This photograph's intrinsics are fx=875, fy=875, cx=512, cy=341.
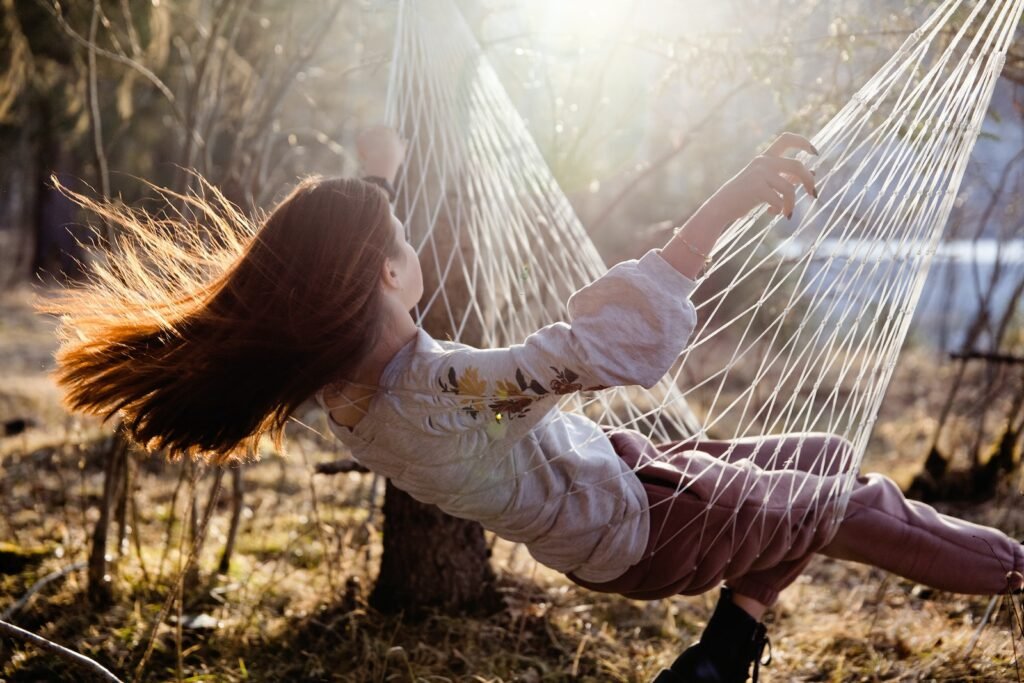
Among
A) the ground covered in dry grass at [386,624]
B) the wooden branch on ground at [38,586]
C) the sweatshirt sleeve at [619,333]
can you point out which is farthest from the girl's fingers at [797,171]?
the wooden branch on ground at [38,586]

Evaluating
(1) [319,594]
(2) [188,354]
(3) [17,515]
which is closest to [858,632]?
(1) [319,594]

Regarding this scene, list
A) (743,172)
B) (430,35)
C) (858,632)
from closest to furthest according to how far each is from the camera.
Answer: (743,172), (430,35), (858,632)

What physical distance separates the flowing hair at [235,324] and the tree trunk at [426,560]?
63cm

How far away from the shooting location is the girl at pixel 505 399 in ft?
3.18

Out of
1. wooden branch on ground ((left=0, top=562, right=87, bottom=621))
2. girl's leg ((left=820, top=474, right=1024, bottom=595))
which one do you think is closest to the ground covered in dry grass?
wooden branch on ground ((left=0, top=562, right=87, bottom=621))

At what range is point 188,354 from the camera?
1.10 meters

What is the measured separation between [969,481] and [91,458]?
300 centimetres

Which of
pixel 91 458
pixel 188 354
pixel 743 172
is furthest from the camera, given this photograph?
pixel 91 458

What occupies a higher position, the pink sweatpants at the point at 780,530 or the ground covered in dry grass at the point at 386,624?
the pink sweatpants at the point at 780,530

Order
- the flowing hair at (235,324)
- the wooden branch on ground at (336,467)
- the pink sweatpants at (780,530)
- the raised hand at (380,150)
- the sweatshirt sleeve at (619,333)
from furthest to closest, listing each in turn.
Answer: the wooden branch on ground at (336,467) → the raised hand at (380,150) → the pink sweatpants at (780,530) → the flowing hair at (235,324) → the sweatshirt sleeve at (619,333)

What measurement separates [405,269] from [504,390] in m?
0.23

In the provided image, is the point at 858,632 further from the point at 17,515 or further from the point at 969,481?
the point at 17,515

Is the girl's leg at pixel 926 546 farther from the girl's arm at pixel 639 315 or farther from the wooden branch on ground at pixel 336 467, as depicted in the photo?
the wooden branch on ground at pixel 336 467

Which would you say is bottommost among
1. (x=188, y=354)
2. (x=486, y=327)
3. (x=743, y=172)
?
(x=486, y=327)
